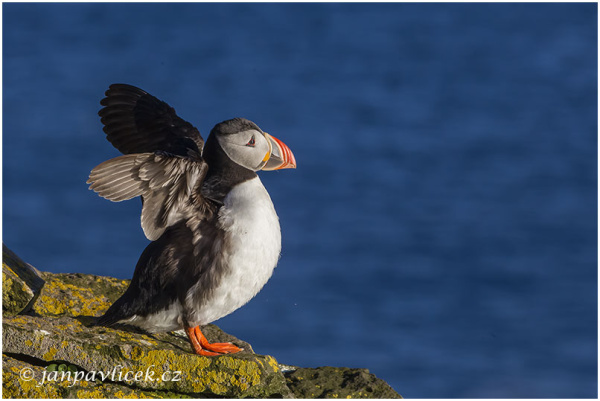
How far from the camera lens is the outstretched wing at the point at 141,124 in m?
8.11

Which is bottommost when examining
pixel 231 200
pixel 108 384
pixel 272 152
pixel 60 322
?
pixel 108 384

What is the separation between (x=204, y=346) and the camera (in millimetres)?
7402

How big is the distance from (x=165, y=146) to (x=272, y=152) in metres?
1.00

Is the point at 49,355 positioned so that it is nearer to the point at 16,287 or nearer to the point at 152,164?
the point at 16,287

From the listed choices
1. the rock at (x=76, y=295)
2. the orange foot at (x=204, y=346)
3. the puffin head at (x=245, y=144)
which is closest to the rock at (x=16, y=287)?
the rock at (x=76, y=295)

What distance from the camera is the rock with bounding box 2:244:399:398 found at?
6.39 m

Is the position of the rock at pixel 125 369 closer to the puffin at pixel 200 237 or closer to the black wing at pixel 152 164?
the puffin at pixel 200 237

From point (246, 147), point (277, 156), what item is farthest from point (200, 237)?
point (277, 156)

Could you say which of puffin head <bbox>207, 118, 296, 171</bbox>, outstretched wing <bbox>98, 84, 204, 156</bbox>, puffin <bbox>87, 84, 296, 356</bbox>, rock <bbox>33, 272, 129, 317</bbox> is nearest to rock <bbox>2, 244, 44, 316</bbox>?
rock <bbox>33, 272, 129, 317</bbox>

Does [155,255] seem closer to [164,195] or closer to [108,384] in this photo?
[164,195]

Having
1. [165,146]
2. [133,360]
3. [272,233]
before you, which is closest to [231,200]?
[272,233]

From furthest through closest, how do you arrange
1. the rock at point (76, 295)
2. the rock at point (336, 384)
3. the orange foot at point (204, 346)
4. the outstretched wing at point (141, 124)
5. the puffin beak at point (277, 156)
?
the outstretched wing at point (141, 124) → the rock at point (76, 295) → the puffin beak at point (277, 156) → the orange foot at point (204, 346) → the rock at point (336, 384)

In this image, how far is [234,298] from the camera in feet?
24.1

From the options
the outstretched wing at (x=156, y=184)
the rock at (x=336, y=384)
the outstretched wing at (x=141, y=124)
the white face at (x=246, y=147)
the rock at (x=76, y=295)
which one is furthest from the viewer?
the outstretched wing at (x=141, y=124)
